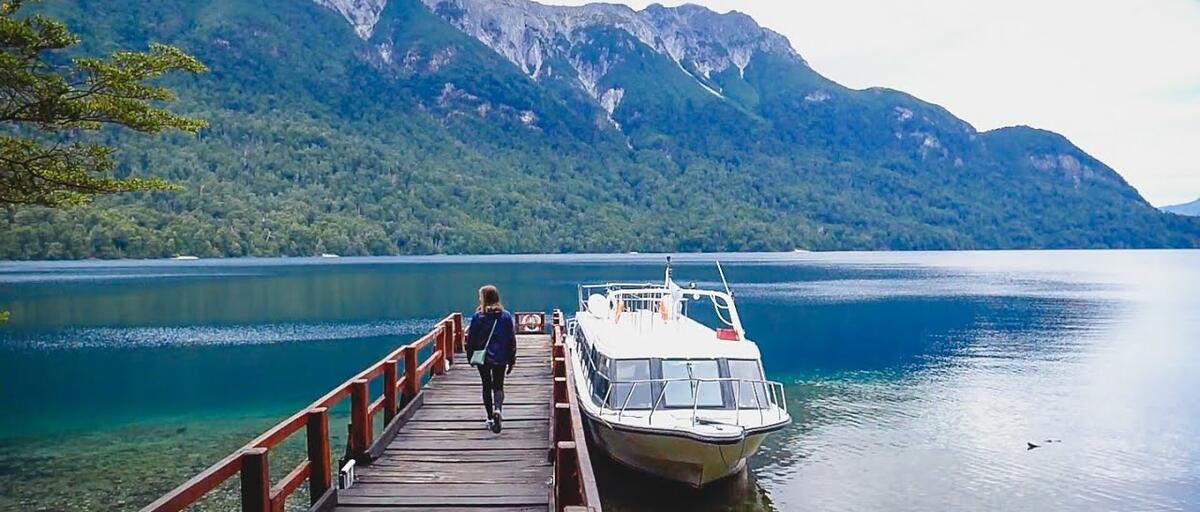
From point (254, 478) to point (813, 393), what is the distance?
27716 mm

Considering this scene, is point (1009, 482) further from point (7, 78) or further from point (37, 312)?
point (37, 312)

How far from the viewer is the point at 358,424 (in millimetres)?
10750

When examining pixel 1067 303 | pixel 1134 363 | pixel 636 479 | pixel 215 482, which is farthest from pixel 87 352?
pixel 1067 303

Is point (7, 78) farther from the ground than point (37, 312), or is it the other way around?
point (7, 78)

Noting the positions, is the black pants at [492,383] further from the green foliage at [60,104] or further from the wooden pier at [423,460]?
the green foliage at [60,104]

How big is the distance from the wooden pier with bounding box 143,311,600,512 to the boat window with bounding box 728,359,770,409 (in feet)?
12.6

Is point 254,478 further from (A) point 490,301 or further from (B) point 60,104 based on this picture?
(B) point 60,104

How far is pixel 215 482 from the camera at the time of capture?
7105 mm

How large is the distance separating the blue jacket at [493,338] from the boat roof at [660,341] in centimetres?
521

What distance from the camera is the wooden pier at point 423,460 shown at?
7594mm

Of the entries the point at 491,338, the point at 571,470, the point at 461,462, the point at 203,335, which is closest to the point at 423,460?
Answer: the point at 461,462

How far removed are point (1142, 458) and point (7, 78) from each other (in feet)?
95.9

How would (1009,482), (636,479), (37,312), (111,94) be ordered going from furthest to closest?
(37,312)
(1009,482)
(636,479)
(111,94)

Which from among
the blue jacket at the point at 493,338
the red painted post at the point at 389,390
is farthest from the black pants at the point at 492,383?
the red painted post at the point at 389,390
